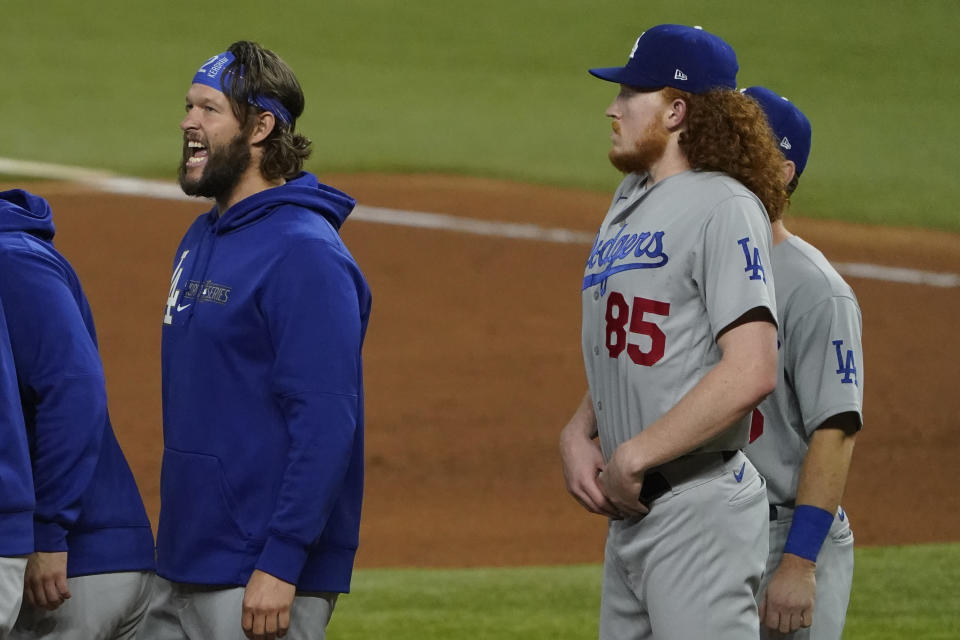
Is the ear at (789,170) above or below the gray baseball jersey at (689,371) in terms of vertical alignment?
above

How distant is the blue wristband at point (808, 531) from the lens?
10.4 feet

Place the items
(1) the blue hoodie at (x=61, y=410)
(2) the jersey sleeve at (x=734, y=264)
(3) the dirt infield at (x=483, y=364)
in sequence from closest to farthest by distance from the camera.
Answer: (2) the jersey sleeve at (x=734, y=264) < (1) the blue hoodie at (x=61, y=410) < (3) the dirt infield at (x=483, y=364)

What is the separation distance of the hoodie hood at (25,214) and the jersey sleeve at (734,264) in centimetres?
147

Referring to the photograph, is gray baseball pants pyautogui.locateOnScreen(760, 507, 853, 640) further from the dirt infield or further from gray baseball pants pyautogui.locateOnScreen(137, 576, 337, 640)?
the dirt infield

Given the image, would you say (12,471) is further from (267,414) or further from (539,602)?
(539,602)

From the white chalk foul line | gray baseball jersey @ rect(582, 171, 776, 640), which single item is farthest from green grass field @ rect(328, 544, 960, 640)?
the white chalk foul line

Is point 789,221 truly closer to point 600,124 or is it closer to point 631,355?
point 600,124

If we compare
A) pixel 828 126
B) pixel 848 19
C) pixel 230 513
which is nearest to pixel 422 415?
pixel 230 513

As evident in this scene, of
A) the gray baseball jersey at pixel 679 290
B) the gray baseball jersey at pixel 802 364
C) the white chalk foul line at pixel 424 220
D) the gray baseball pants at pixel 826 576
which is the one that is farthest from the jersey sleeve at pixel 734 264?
the white chalk foul line at pixel 424 220

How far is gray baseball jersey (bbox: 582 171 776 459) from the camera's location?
2.75 metres

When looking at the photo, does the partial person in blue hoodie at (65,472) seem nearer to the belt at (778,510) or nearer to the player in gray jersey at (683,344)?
the player in gray jersey at (683,344)

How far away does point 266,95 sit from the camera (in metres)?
3.15

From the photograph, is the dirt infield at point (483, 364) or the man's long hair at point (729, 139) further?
the dirt infield at point (483, 364)

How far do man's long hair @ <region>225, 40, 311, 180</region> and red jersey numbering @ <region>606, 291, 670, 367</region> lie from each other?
81 cm
